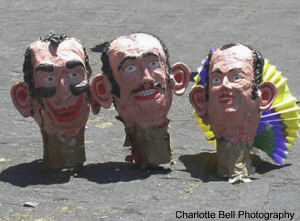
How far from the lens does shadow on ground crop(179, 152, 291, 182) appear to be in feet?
26.0

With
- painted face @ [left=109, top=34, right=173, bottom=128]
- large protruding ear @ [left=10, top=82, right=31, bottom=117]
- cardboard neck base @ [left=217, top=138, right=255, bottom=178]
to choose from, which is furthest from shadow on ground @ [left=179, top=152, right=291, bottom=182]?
large protruding ear @ [left=10, top=82, right=31, bottom=117]

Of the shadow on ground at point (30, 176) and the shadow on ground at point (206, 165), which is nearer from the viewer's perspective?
the shadow on ground at point (30, 176)

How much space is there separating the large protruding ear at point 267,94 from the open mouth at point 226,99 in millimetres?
343

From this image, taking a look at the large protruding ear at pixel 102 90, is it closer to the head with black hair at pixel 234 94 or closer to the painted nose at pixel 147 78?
the painted nose at pixel 147 78

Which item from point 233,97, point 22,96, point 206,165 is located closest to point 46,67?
point 22,96

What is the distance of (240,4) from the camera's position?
15484mm

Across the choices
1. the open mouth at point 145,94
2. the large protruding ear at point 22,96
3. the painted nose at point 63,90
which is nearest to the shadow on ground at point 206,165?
the open mouth at point 145,94

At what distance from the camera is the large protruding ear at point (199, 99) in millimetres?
7902

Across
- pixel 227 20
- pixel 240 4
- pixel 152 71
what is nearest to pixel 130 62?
pixel 152 71

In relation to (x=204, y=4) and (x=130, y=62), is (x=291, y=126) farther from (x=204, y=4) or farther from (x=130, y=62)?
(x=204, y=4)

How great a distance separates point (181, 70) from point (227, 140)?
852 mm

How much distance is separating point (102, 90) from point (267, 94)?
5.21ft

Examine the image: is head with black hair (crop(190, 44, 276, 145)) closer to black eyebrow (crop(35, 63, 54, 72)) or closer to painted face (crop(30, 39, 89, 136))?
painted face (crop(30, 39, 89, 136))

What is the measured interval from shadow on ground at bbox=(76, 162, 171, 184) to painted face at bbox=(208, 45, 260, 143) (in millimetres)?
768
